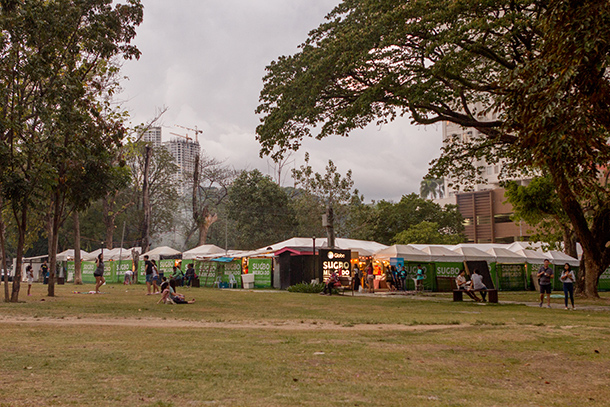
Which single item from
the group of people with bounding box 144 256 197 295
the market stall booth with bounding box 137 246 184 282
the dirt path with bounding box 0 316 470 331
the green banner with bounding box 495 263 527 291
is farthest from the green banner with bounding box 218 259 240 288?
the dirt path with bounding box 0 316 470 331

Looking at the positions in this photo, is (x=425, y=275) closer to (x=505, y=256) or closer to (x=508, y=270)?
(x=505, y=256)

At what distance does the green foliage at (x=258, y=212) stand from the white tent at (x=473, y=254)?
88.3ft

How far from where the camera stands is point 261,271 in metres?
36.6

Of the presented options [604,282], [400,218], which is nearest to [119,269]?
[400,218]

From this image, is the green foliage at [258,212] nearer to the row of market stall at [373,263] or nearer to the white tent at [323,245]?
the row of market stall at [373,263]

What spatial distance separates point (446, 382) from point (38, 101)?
55.4 feet

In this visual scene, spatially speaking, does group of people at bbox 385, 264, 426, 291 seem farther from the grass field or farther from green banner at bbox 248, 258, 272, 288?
the grass field

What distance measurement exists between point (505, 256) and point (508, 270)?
1506 mm

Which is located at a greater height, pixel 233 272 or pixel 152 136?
pixel 152 136

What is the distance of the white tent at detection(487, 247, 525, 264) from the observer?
34.8 m

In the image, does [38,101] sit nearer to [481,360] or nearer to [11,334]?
[11,334]

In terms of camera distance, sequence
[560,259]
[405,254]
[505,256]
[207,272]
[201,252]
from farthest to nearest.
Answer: [201,252] → [207,272] → [560,259] → [505,256] → [405,254]

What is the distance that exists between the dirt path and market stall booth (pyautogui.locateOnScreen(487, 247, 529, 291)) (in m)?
24.8

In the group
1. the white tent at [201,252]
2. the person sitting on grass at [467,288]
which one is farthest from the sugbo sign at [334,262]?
the white tent at [201,252]
